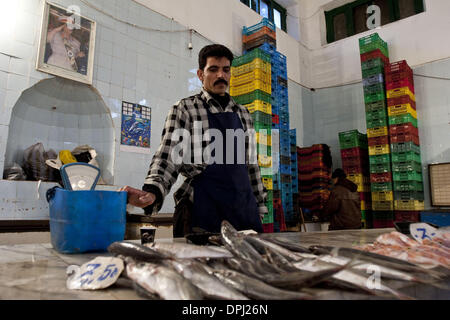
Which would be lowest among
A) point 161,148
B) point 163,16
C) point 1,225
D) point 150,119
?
point 1,225

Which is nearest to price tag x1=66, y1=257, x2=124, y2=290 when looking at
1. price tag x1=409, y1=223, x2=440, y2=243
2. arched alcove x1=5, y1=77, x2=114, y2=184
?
price tag x1=409, y1=223, x2=440, y2=243

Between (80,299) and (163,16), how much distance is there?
572 cm

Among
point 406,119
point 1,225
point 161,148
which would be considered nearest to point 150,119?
point 1,225

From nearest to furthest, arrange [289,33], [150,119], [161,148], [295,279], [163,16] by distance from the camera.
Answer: [295,279] < [161,148] < [150,119] < [163,16] < [289,33]

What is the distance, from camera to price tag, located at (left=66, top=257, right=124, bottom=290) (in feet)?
2.41

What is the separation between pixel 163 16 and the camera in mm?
5465

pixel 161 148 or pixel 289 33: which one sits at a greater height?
pixel 289 33

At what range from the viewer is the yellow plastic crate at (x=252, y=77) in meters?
5.65

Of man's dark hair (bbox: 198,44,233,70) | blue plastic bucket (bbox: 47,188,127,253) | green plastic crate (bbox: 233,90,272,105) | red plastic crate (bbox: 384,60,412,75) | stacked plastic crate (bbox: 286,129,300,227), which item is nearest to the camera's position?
blue plastic bucket (bbox: 47,188,127,253)

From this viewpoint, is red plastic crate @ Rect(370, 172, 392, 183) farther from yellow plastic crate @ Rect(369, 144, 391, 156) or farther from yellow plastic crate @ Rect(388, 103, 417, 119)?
yellow plastic crate @ Rect(388, 103, 417, 119)

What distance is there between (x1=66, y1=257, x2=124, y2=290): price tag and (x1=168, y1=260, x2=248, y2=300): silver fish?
15 centimetres
